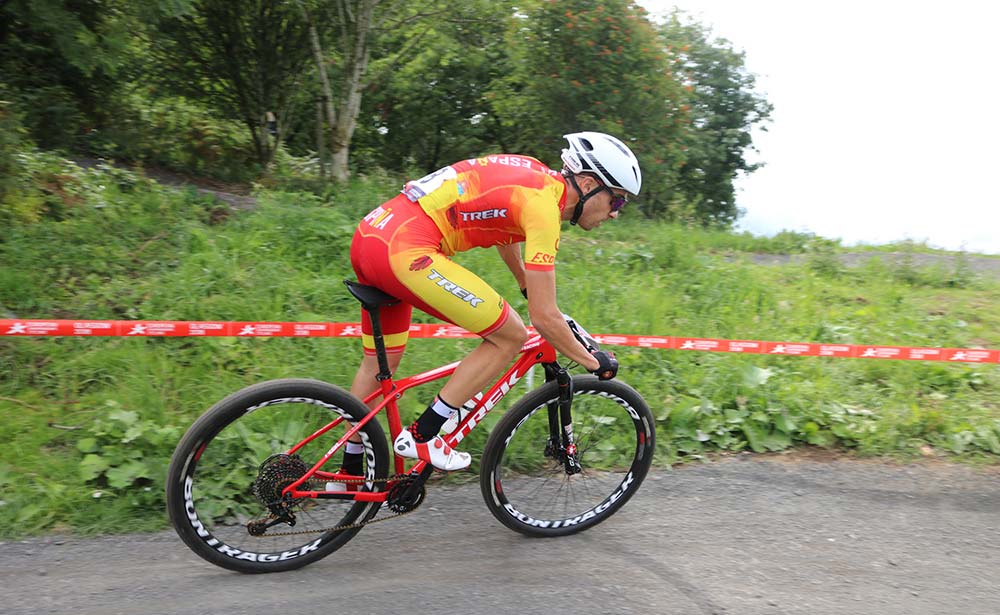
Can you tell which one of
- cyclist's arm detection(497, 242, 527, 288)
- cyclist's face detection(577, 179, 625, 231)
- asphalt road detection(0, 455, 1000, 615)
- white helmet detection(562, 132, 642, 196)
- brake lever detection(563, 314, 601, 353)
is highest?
white helmet detection(562, 132, 642, 196)

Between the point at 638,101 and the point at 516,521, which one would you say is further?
the point at 638,101

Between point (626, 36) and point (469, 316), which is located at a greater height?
point (626, 36)

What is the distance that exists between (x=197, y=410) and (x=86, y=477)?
0.76m

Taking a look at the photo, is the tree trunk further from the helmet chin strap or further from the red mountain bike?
the helmet chin strap

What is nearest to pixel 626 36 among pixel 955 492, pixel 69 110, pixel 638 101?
pixel 638 101

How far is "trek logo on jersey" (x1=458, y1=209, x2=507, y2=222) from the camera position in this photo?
3178mm

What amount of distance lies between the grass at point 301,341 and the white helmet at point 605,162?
1.64m

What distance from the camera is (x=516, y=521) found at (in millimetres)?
3684

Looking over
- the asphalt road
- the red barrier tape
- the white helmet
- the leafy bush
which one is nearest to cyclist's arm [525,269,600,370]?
the white helmet

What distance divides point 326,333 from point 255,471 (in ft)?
4.00

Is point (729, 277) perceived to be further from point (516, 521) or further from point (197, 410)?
point (197, 410)

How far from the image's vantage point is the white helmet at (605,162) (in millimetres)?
3234

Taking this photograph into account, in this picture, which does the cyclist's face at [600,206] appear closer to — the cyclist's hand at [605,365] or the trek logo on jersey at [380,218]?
the cyclist's hand at [605,365]

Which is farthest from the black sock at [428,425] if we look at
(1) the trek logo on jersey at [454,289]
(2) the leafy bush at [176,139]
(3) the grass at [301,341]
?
(2) the leafy bush at [176,139]
